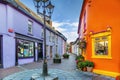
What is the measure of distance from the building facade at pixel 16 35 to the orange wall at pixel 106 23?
7.03 meters

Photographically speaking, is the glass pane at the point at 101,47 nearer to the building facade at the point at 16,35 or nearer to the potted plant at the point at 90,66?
the potted plant at the point at 90,66

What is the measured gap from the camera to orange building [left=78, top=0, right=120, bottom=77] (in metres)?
9.88

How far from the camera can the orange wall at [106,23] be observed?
9.81 metres

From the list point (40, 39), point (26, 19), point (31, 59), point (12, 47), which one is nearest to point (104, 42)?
point (12, 47)

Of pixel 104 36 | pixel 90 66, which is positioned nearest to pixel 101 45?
pixel 104 36

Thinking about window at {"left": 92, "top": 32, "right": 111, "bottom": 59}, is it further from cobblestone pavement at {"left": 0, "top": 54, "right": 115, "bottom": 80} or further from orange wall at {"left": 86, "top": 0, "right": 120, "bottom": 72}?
cobblestone pavement at {"left": 0, "top": 54, "right": 115, "bottom": 80}

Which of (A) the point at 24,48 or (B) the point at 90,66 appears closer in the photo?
(B) the point at 90,66

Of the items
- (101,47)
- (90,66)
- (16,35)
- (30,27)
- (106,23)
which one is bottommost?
(90,66)

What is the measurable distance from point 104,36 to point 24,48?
980 centimetres

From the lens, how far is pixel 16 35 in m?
15.5

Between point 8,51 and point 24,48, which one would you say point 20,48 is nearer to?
point 24,48

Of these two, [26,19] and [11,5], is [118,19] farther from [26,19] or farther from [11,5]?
[26,19]

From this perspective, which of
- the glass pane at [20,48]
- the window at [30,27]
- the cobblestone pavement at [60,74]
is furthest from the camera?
the window at [30,27]

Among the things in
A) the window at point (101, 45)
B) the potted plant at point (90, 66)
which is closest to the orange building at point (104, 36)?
the window at point (101, 45)
